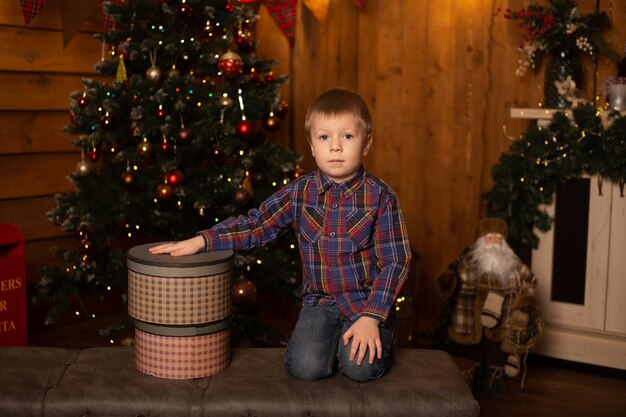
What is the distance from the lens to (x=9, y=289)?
3139 mm

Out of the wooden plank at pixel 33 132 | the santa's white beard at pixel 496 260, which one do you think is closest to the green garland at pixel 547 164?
the santa's white beard at pixel 496 260

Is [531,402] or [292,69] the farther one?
[292,69]

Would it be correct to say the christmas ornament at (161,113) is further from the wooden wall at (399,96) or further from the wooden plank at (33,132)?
the wooden wall at (399,96)

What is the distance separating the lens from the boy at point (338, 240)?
7.13ft

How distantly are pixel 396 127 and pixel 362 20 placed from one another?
1.91ft

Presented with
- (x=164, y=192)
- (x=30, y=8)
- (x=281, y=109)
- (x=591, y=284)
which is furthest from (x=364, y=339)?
(x=30, y=8)

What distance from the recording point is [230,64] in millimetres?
3127

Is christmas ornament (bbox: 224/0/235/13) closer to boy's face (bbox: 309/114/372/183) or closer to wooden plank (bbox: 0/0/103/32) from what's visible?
wooden plank (bbox: 0/0/103/32)

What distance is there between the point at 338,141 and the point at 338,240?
28cm

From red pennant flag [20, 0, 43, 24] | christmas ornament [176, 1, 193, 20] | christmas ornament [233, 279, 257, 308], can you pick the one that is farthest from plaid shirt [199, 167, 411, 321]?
red pennant flag [20, 0, 43, 24]

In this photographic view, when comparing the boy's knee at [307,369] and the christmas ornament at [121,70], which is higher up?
the christmas ornament at [121,70]

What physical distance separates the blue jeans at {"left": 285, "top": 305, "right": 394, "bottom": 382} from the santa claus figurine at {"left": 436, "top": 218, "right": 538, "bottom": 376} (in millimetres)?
1154

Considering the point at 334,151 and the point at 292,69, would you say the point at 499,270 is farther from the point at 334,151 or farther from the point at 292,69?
the point at 292,69

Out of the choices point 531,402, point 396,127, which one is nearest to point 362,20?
point 396,127
